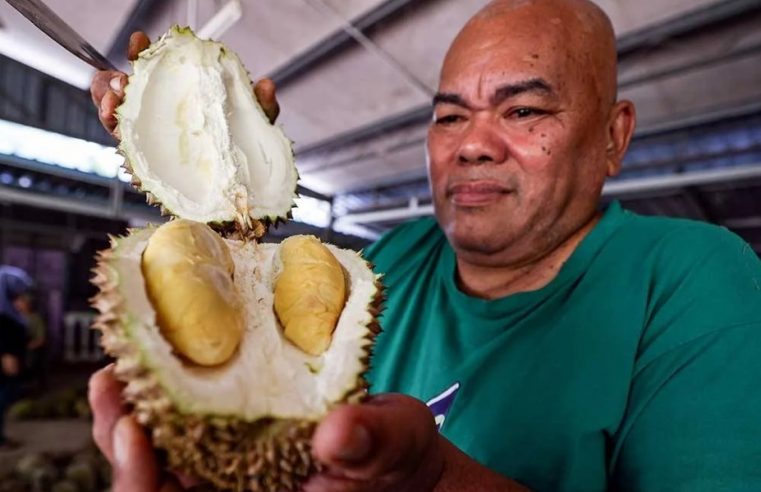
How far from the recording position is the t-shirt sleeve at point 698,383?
83 cm

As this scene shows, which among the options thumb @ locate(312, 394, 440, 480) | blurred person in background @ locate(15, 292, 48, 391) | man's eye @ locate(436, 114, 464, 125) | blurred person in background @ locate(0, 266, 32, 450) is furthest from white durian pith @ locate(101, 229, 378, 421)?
blurred person in background @ locate(15, 292, 48, 391)

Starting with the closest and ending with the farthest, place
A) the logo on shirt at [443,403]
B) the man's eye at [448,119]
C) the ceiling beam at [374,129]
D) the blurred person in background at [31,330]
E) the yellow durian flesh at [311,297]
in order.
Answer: the yellow durian flesh at [311,297], the logo on shirt at [443,403], the man's eye at [448,119], the ceiling beam at [374,129], the blurred person in background at [31,330]

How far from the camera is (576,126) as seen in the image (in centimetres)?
128

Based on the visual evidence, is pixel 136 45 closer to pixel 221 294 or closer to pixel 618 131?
pixel 221 294

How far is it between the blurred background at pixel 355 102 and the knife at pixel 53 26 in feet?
1.22

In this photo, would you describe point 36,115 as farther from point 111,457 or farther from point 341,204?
point 111,457

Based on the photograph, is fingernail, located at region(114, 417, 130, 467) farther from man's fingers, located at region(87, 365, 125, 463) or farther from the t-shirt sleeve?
the t-shirt sleeve

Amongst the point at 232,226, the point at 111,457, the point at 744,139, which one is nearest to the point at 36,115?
the point at 232,226

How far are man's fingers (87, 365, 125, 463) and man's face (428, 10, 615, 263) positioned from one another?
89cm

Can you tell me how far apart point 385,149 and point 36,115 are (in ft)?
10.1

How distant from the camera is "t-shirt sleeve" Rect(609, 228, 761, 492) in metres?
0.83

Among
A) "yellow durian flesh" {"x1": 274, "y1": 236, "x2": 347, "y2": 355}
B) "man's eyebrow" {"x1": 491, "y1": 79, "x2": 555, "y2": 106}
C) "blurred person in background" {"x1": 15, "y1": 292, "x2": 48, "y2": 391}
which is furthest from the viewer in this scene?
"blurred person in background" {"x1": 15, "y1": 292, "x2": 48, "y2": 391}

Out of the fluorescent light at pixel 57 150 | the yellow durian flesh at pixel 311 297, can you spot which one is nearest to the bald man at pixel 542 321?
the yellow durian flesh at pixel 311 297

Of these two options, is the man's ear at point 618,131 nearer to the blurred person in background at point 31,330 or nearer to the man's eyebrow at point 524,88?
the man's eyebrow at point 524,88
